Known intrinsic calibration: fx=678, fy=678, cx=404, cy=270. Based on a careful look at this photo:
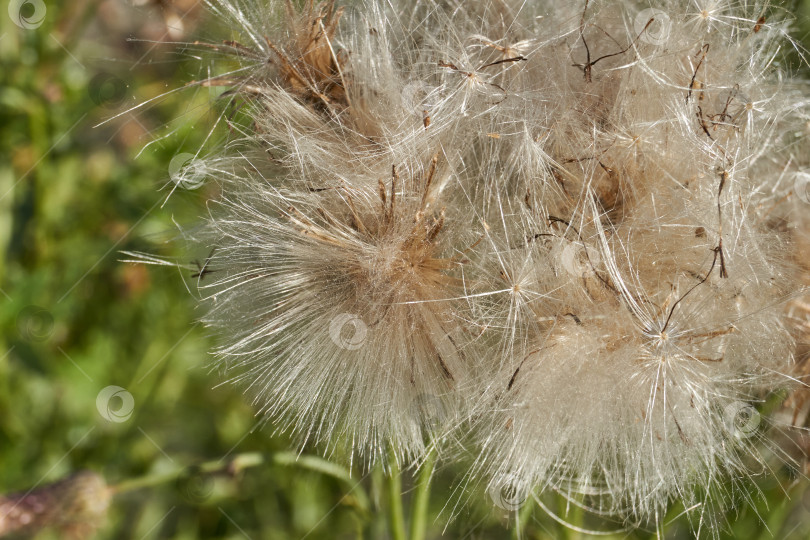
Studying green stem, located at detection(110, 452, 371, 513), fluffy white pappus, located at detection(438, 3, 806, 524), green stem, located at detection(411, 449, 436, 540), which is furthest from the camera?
green stem, located at detection(110, 452, 371, 513)

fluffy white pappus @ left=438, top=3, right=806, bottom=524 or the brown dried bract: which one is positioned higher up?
the brown dried bract

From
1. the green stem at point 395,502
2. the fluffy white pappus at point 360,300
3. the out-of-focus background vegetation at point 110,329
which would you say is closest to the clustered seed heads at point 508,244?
the fluffy white pappus at point 360,300

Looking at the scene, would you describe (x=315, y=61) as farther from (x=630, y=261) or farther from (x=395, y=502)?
(x=395, y=502)

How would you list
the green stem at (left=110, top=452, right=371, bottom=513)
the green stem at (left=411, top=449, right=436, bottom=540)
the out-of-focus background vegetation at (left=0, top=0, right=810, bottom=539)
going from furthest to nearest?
the out-of-focus background vegetation at (left=0, top=0, right=810, bottom=539) → the green stem at (left=110, top=452, right=371, bottom=513) → the green stem at (left=411, top=449, right=436, bottom=540)

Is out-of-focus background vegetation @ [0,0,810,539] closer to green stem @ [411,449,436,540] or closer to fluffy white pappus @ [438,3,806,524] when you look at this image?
green stem @ [411,449,436,540]

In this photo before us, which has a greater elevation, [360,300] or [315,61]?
[315,61]

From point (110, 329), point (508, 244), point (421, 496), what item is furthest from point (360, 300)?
point (110, 329)

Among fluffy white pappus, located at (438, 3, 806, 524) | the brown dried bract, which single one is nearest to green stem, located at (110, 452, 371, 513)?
fluffy white pappus, located at (438, 3, 806, 524)
